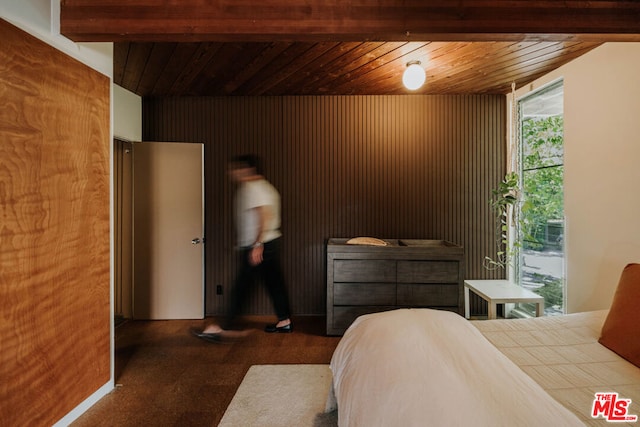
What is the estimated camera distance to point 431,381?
1.11 m

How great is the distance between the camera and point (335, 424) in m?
1.82

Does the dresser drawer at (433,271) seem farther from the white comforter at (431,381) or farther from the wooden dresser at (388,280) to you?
the white comforter at (431,381)

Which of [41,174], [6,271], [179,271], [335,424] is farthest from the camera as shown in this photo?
[179,271]

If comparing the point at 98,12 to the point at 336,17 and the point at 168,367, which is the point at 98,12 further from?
the point at 168,367

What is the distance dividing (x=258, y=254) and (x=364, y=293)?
112cm

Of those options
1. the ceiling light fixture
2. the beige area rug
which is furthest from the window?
the beige area rug

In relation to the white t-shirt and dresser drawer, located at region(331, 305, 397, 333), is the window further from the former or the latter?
the white t-shirt

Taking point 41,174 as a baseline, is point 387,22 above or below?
above

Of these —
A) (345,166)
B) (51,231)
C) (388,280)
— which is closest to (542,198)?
(388,280)

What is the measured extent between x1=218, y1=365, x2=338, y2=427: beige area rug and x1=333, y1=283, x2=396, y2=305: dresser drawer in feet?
2.31

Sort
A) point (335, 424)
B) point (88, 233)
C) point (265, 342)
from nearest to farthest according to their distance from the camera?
point (335, 424) < point (88, 233) < point (265, 342)

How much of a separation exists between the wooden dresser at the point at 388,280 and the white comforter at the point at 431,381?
137 centimetres

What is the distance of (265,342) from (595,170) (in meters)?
3.17

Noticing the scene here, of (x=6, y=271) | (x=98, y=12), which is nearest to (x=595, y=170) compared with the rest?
(x=98, y=12)
